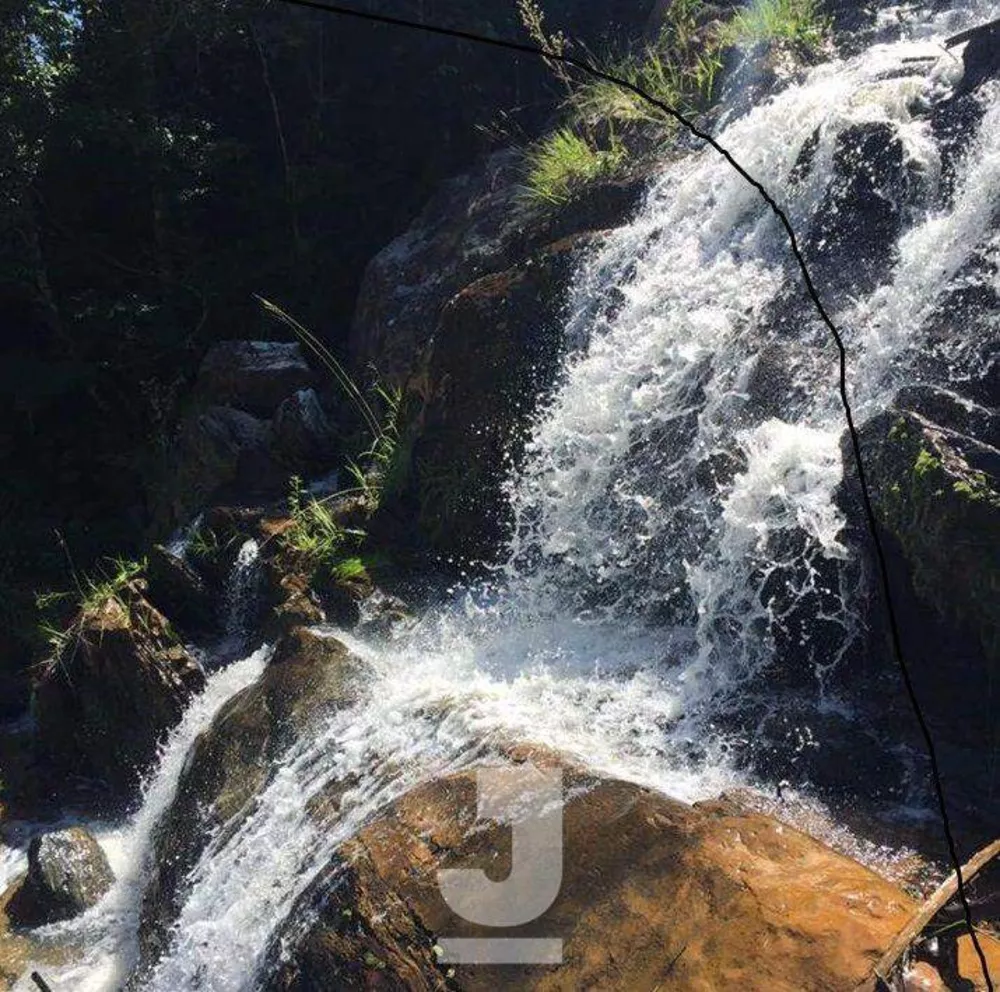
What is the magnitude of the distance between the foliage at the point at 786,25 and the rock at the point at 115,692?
5.88m

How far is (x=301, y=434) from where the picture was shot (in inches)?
314

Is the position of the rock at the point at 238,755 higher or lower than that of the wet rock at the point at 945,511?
lower

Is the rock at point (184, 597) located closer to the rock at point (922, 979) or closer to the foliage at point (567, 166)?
the foliage at point (567, 166)

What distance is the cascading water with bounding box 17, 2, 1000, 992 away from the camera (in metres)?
4.34

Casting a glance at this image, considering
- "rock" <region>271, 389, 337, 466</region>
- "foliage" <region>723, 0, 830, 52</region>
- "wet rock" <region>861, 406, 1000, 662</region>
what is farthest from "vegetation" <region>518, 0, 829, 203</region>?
"wet rock" <region>861, 406, 1000, 662</region>

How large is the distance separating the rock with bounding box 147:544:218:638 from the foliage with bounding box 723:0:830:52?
554 centimetres

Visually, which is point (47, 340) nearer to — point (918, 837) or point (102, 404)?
point (102, 404)

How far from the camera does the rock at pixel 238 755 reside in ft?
16.0

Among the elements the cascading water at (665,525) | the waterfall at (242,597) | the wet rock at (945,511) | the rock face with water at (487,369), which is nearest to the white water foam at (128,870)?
the cascading water at (665,525)

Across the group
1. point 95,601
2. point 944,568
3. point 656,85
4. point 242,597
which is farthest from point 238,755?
point 656,85

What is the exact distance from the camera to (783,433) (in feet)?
15.6

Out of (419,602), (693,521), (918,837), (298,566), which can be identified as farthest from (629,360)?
(918,837)

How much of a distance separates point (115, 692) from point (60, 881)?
4.16 ft

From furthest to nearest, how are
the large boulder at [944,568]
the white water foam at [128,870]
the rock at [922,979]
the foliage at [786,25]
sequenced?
the foliage at [786,25]
the white water foam at [128,870]
the large boulder at [944,568]
the rock at [922,979]
